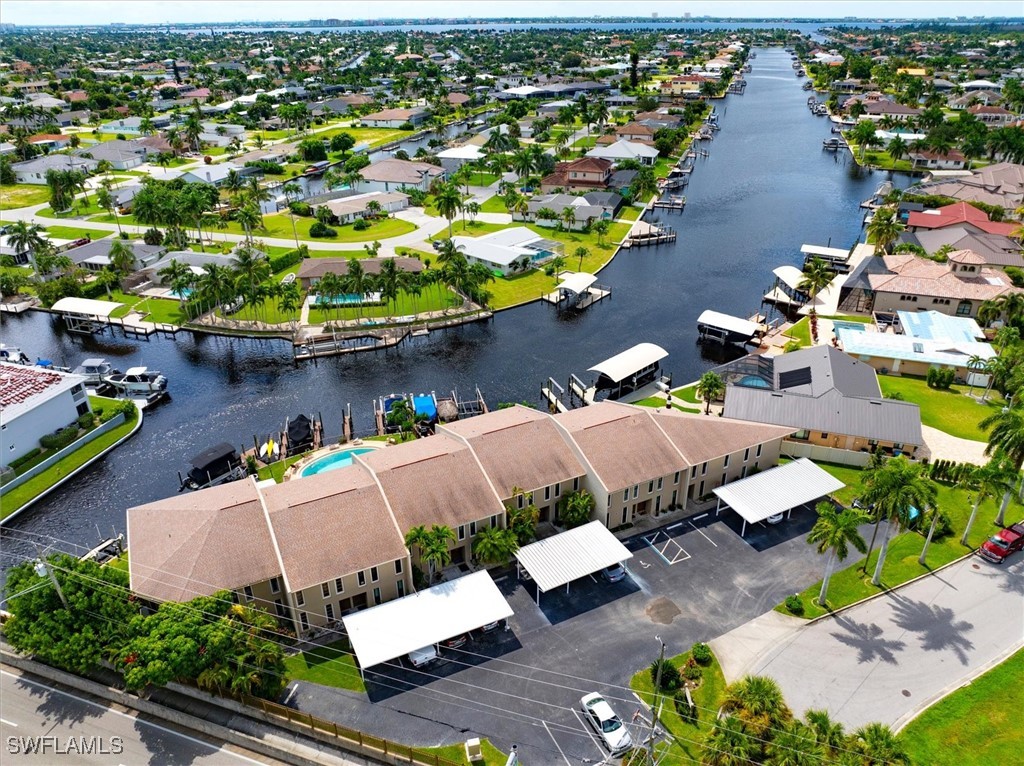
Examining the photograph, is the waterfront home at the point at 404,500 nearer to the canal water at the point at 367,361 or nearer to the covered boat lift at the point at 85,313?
the canal water at the point at 367,361

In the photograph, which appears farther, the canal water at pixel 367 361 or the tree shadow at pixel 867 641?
the canal water at pixel 367 361

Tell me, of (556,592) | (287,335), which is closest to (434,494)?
(556,592)

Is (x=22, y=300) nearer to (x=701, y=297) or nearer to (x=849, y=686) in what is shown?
(x=701, y=297)

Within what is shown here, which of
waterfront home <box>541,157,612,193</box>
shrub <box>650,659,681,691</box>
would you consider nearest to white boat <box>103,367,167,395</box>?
shrub <box>650,659,681,691</box>

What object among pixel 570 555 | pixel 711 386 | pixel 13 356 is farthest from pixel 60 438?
pixel 711 386

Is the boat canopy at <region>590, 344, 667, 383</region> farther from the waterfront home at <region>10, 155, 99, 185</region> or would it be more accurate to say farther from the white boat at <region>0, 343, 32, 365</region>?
the waterfront home at <region>10, 155, 99, 185</region>

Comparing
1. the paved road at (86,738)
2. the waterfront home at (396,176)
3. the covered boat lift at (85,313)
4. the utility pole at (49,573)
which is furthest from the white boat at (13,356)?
the waterfront home at (396,176)
